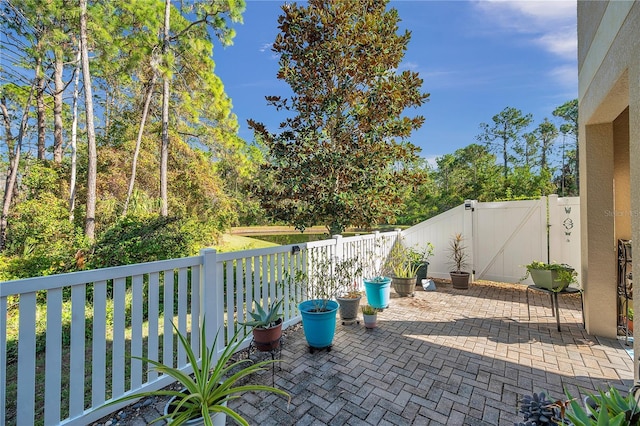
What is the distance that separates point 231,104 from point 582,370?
→ 12.3 meters

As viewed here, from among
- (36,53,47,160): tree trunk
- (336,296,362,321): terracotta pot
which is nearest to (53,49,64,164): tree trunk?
(36,53,47,160): tree trunk

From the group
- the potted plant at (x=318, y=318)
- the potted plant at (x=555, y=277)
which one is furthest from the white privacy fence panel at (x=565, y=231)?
the potted plant at (x=318, y=318)

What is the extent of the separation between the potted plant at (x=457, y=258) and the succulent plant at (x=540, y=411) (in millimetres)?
4412

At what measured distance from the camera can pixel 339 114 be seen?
4.76 m

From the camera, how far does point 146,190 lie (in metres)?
10.5

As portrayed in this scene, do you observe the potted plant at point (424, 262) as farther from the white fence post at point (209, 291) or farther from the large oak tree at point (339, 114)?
the white fence post at point (209, 291)

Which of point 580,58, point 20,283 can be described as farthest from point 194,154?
point 580,58

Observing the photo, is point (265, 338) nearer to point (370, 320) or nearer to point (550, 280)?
point (370, 320)

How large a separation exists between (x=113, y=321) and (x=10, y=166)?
41.6ft

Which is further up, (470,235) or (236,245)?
(470,235)

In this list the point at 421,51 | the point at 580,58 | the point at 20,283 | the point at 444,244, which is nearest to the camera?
the point at 20,283

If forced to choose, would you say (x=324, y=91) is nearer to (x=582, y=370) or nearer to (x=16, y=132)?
(x=582, y=370)

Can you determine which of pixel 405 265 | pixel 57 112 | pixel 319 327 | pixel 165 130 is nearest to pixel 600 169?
pixel 405 265

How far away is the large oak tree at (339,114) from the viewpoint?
446cm
